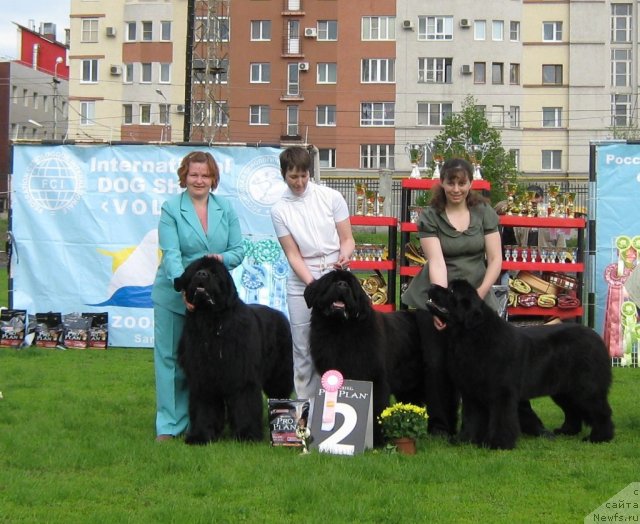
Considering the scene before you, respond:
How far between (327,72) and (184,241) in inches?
1600

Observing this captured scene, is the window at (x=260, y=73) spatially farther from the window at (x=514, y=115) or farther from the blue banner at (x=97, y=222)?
the blue banner at (x=97, y=222)

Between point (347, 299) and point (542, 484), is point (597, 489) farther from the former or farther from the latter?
point (347, 299)

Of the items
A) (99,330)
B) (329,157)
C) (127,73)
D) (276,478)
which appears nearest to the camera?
(276,478)

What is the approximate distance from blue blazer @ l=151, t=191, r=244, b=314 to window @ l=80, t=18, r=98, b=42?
147 ft

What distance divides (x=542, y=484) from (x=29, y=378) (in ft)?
18.0

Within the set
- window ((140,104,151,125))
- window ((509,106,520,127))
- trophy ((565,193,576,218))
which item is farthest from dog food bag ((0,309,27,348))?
window ((140,104,151,125))

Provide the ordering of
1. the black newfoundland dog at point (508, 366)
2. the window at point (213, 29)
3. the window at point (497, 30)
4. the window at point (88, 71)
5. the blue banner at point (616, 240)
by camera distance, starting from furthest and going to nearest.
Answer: the window at point (88, 71), the window at point (497, 30), the window at point (213, 29), the blue banner at point (616, 240), the black newfoundland dog at point (508, 366)

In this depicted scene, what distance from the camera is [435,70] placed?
45.0 meters

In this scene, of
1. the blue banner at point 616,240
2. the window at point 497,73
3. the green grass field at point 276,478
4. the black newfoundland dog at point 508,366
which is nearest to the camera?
the green grass field at point 276,478

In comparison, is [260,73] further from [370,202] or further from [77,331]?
[77,331]

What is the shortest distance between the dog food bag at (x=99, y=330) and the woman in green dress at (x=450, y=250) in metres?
5.82

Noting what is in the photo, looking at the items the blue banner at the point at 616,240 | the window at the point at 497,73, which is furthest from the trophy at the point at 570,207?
the window at the point at 497,73

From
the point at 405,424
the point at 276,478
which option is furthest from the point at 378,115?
the point at 276,478

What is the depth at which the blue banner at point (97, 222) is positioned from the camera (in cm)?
1093
